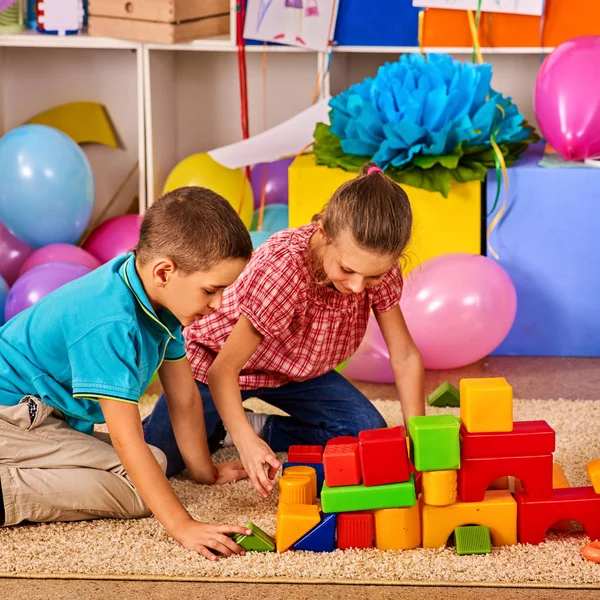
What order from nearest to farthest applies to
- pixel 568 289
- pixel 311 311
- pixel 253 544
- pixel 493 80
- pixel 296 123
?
pixel 253 544, pixel 311 311, pixel 568 289, pixel 296 123, pixel 493 80

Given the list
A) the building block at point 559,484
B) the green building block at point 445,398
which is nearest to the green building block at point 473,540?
the building block at point 559,484

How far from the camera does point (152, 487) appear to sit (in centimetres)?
114

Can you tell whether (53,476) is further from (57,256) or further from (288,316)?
(57,256)

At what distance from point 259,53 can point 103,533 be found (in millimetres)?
1806

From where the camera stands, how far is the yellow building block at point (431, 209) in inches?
79.3

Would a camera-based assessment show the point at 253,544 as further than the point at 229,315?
No

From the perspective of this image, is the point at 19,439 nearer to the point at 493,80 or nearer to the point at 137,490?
the point at 137,490

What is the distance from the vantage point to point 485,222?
2.07 m

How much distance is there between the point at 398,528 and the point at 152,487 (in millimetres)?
307

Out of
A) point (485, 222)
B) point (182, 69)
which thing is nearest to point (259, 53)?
point (182, 69)

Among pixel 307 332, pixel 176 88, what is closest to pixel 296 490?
pixel 307 332

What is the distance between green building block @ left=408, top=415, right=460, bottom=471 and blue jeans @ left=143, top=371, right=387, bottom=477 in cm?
43

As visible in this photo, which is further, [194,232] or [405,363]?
[405,363]

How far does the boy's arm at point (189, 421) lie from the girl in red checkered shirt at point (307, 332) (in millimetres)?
43
